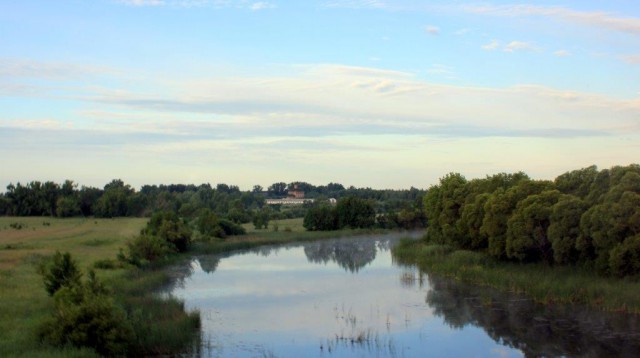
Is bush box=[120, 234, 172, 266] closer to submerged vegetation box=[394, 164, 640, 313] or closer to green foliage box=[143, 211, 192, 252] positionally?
green foliage box=[143, 211, 192, 252]

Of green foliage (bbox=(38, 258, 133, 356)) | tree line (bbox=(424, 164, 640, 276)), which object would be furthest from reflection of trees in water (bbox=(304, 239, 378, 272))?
green foliage (bbox=(38, 258, 133, 356))

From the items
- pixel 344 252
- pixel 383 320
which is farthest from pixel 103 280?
pixel 344 252

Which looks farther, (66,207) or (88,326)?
(66,207)

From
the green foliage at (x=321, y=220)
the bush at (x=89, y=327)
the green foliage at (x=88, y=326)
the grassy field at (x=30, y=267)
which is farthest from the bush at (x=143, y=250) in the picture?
the green foliage at (x=321, y=220)

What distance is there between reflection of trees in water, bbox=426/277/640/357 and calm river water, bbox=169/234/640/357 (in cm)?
3

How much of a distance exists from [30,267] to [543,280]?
27.8 metres

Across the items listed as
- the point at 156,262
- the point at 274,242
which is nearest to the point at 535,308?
the point at 156,262

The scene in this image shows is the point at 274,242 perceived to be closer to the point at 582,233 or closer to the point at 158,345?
the point at 582,233

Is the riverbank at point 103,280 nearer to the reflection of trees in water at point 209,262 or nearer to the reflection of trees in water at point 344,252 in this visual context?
the reflection of trees in water at point 209,262

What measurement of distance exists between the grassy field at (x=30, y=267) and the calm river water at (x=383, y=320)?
5.17 m

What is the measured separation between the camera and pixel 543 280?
3114 cm

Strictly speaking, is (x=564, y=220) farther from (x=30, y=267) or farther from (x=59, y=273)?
(x=30, y=267)

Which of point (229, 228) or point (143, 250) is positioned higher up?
point (229, 228)

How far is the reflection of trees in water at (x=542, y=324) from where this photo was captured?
2146 cm
